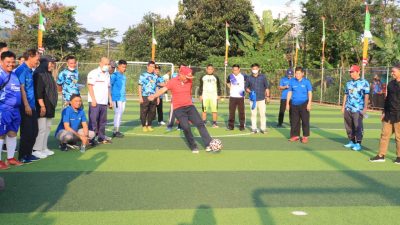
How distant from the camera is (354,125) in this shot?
34.7 feet

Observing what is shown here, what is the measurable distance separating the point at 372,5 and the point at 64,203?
33020mm

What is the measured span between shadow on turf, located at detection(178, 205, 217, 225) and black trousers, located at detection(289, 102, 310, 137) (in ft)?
21.3

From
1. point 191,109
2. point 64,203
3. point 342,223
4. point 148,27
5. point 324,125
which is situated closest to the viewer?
point 342,223

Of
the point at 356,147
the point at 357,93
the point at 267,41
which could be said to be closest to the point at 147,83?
the point at 357,93

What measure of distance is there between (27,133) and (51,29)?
3031 cm

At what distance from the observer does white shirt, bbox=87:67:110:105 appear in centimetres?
1027

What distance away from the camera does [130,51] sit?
4828 cm

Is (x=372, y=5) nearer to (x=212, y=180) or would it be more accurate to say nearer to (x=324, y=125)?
(x=324, y=125)

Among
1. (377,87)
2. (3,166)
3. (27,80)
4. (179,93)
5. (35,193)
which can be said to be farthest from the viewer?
(377,87)

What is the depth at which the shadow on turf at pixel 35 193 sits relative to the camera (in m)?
5.16

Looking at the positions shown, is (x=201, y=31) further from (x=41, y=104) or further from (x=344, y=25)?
(x=41, y=104)

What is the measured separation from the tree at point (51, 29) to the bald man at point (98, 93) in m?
27.7

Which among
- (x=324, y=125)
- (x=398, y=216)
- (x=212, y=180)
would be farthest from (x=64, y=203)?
(x=324, y=125)

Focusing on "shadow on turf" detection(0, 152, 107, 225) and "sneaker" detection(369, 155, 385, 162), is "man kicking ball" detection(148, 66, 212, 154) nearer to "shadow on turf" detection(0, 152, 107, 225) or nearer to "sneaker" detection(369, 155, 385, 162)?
"shadow on turf" detection(0, 152, 107, 225)
